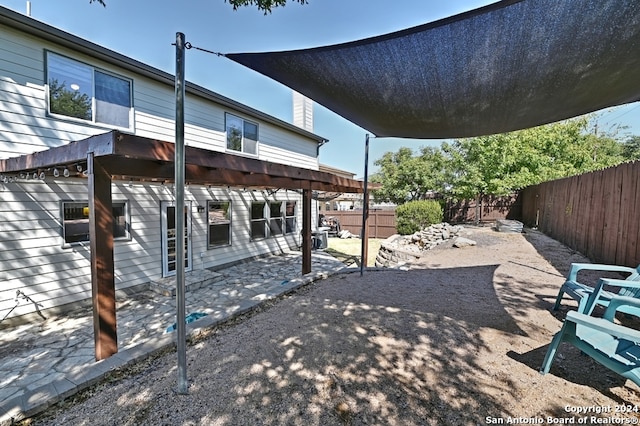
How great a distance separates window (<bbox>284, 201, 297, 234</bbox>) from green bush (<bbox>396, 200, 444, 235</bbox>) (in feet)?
18.6

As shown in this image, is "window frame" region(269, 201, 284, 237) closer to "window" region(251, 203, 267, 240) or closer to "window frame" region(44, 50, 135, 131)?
"window" region(251, 203, 267, 240)

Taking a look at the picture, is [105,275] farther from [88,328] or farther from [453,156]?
[453,156]

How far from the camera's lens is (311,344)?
3045mm

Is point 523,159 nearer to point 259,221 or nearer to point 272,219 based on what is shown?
point 272,219

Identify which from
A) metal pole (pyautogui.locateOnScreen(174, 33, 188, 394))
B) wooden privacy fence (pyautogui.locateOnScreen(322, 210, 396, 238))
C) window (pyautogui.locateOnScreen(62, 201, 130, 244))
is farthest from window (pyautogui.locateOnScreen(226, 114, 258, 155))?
wooden privacy fence (pyautogui.locateOnScreen(322, 210, 396, 238))

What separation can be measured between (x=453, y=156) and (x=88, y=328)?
15253 millimetres

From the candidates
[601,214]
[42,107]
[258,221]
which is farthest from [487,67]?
[258,221]

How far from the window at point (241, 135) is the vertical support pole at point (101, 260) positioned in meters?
5.11

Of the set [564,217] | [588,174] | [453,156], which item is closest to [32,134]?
[588,174]

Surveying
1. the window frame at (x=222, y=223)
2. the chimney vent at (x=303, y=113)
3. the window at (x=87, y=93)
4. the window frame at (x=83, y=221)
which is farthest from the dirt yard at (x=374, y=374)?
the chimney vent at (x=303, y=113)

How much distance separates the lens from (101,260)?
282 centimetres

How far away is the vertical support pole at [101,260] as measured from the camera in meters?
2.75

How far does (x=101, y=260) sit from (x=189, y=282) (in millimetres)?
3163

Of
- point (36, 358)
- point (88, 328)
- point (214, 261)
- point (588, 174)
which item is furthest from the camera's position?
point (214, 261)
